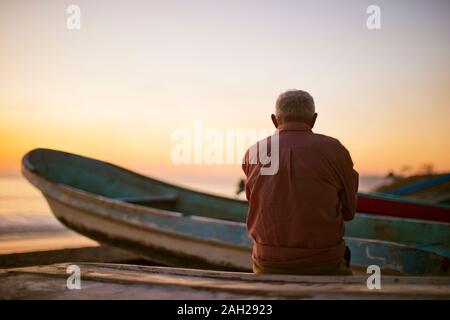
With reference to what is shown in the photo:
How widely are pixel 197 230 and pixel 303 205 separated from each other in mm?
2483

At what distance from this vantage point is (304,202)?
7.95 feet

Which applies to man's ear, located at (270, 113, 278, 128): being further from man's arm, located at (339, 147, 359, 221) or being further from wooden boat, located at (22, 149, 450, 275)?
wooden boat, located at (22, 149, 450, 275)

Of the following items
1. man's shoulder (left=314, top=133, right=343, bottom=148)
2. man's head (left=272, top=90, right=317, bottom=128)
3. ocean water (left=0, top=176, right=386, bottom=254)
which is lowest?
ocean water (left=0, top=176, right=386, bottom=254)

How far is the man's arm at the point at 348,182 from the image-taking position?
252 centimetres

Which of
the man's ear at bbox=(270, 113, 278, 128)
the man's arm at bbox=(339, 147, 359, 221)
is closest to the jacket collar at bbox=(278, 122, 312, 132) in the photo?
the man's ear at bbox=(270, 113, 278, 128)

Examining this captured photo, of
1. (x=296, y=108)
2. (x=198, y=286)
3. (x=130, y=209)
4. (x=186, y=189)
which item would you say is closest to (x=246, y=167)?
(x=296, y=108)

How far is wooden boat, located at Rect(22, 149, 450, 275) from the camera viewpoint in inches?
152

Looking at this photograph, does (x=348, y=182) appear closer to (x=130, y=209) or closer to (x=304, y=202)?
(x=304, y=202)

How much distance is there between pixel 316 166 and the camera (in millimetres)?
2451

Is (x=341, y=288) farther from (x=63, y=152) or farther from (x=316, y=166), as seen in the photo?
(x=63, y=152)

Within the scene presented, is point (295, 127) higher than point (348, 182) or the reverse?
higher

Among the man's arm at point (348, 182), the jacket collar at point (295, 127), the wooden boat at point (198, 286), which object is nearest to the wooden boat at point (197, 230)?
the man's arm at point (348, 182)

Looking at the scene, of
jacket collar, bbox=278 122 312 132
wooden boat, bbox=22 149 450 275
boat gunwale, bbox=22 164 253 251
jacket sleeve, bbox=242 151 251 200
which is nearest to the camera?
jacket collar, bbox=278 122 312 132
